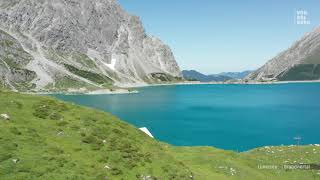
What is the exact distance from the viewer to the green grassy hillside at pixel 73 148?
26353mm

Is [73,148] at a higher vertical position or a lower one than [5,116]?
lower

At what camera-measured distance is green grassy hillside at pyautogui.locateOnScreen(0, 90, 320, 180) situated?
26353 millimetres

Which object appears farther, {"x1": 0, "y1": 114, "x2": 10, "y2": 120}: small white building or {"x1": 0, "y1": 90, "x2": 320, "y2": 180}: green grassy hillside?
{"x1": 0, "y1": 114, "x2": 10, "y2": 120}: small white building

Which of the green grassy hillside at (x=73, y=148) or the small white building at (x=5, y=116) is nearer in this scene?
the green grassy hillside at (x=73, y=148)

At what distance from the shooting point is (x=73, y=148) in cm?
3034

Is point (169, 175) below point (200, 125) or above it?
above

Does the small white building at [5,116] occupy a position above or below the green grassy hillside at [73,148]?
above

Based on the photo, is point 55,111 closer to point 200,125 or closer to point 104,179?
point 104,179

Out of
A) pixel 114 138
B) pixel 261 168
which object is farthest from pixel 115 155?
pixel 261 168

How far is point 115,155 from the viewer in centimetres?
3130

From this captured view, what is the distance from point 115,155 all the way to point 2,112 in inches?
364

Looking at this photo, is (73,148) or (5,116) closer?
(73,148)

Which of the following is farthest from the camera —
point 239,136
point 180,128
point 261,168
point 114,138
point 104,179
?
point 180,128

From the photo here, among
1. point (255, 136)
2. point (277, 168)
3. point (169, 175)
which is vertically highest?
point (169, 175)
